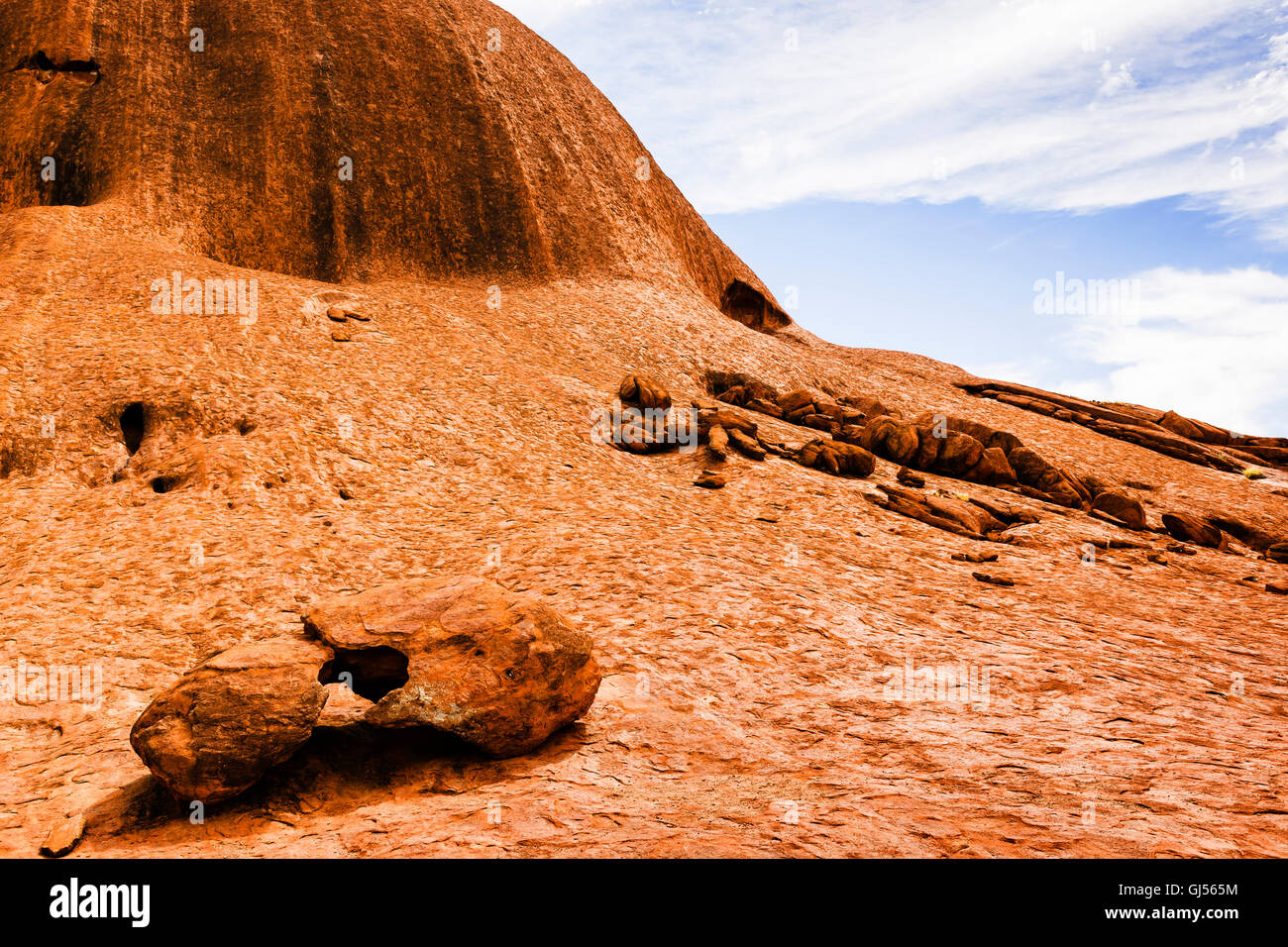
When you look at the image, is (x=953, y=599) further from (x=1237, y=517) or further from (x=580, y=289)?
(x=580, y=289)

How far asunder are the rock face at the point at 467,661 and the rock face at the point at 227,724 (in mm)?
Answer: 779

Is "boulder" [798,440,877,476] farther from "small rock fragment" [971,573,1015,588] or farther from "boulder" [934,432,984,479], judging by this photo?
"small rock fragment" [971,573,1015,588]

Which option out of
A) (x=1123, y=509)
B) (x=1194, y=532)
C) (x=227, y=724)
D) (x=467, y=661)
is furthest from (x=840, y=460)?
(x=227, y=724)

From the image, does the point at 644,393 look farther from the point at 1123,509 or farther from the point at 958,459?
the point at 1123,509

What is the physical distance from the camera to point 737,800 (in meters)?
6.36

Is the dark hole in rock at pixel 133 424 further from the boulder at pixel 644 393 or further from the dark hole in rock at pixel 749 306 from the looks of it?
the dark hole in rock at pixel 749 306

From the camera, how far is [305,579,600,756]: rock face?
7469 millimetres

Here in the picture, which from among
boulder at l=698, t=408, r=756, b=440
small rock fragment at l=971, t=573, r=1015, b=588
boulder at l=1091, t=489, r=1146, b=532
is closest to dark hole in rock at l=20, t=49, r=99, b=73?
boulder at l=698, t=408, r=756, b=440

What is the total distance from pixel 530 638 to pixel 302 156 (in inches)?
1103

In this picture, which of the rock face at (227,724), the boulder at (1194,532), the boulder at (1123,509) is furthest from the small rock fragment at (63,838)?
the boulder at (1194,532)

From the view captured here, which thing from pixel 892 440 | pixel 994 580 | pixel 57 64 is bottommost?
pixel 994 580

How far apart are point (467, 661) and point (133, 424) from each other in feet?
43.2

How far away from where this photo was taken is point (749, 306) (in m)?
39.4

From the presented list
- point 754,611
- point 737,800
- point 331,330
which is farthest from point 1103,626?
point 331,330
